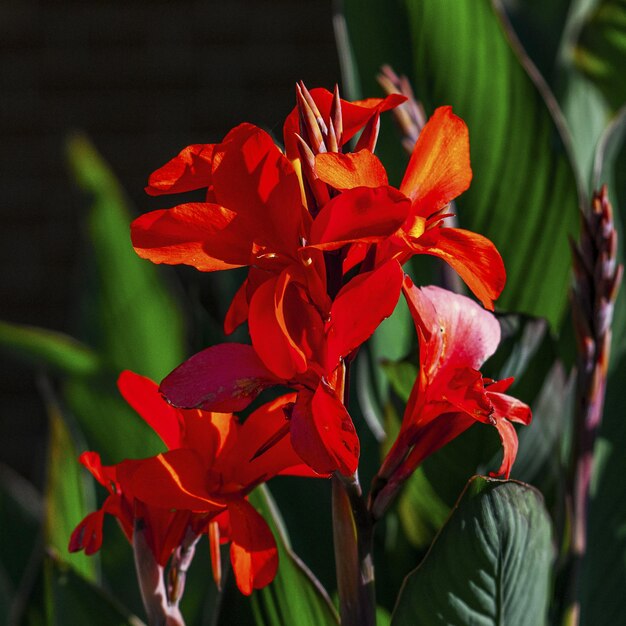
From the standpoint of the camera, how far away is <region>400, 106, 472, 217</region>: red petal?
1.14 ft

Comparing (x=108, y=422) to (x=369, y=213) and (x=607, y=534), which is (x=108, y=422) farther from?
(x=369, y=213)

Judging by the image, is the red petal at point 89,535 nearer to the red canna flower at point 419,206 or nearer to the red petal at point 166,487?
the red petal at point 166,487

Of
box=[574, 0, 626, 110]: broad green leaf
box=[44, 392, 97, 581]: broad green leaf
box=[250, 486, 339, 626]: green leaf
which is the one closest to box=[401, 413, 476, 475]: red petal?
box=[250, 486, 339, 626]: green leaf

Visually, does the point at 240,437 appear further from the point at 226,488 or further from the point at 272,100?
the point at 272,100

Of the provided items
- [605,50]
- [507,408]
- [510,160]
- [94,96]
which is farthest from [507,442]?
[94,96]

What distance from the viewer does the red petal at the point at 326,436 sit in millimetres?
308

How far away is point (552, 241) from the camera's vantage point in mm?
672

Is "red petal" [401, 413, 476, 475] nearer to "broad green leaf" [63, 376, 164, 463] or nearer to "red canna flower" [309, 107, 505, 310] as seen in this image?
"red canna flower" [309, 107, 505, 310]

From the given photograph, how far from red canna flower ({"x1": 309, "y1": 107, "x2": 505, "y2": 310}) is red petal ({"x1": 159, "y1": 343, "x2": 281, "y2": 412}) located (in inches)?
1.9

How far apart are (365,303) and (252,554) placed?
0.39 ft

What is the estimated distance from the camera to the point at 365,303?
0.31 metres

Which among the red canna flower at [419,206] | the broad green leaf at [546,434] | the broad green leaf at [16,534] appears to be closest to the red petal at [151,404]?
the red canna flower at [419,206]

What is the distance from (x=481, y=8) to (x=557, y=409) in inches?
11.8

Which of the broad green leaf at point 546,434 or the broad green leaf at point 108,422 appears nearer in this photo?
the broad green leaf at point 546,434
